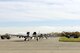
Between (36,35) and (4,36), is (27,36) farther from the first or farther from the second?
(4,36)

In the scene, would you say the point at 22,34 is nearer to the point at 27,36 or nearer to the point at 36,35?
the point at 27,36

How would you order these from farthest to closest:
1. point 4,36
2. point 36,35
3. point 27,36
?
point 4,36, point 36,35, point 27,36

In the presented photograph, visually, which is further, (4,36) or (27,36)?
(4,36)

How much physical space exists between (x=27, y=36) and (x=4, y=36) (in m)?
23.2

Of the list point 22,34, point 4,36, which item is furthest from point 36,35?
point 4,36

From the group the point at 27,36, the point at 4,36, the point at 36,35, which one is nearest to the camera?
the point at 27,36

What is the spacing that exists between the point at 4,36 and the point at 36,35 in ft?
57.1

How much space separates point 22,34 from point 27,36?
2.09 metres

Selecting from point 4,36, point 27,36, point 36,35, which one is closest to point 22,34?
point 27,36

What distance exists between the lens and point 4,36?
94688 millimetres

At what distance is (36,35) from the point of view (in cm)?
8106

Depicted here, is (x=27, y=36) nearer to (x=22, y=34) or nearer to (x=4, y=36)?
(x=22, y=34)

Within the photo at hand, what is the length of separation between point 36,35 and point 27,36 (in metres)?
8.24

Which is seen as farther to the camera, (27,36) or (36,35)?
(36,35)
